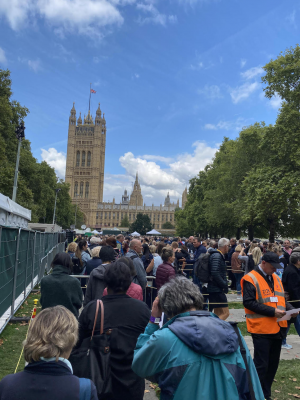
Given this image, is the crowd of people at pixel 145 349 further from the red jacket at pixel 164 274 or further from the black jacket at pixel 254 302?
the red jacket at pixel 164 274

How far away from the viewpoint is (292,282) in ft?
18.5

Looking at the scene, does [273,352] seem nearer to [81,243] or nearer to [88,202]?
[81,243]

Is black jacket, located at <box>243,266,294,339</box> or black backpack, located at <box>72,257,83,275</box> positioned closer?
black jacket, located at <box>243,266,294,339</box>

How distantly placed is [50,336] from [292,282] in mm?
4916

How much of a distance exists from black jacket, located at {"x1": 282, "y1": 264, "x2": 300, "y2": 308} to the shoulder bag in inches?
163

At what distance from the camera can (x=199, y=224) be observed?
45.9 m

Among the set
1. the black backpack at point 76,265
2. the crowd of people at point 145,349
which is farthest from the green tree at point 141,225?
the crowd of people at point 145,349

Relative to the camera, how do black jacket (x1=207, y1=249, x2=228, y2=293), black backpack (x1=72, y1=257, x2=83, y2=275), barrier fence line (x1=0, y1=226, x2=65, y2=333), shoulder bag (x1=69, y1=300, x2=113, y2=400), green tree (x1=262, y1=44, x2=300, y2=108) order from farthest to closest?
green tree (x1=262, y1=44, x2=300, y2=108) < black backpack (x1=72, y1=257, x2=83, y2=275) < barrier fence line (x1=0, y1=226, x2=65, y2=333) < black jacket (x1=207, y1=249, x2=228, y2=293) < shoulder bag (x1=69, y1=300, x2=113, y2=400)

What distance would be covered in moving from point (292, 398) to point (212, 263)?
7.64 feet

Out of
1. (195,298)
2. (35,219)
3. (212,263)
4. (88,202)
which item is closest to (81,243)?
(212,263)

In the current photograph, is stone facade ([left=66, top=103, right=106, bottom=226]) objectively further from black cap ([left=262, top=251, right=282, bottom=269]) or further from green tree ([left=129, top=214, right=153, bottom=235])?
black cap ([left=262, top=251, right=282, bottom=269])

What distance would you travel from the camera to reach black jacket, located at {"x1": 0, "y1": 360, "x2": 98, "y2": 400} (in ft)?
5.39

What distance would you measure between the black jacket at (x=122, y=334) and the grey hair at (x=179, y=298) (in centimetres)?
54

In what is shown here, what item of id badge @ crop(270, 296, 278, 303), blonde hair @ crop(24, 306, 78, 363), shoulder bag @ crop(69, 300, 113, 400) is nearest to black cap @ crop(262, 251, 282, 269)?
id badge @ crop(270, 296, 278, 303)
